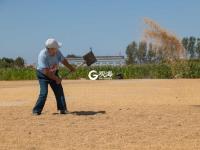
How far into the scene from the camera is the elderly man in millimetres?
12031

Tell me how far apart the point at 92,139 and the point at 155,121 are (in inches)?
93.8

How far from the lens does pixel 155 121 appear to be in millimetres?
10625

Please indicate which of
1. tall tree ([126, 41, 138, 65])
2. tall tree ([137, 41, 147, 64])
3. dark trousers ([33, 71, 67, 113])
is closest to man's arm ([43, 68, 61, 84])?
dark trousers ([33, 71, 67, 113])

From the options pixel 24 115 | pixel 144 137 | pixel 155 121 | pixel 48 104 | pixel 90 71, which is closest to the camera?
pixel 144 137

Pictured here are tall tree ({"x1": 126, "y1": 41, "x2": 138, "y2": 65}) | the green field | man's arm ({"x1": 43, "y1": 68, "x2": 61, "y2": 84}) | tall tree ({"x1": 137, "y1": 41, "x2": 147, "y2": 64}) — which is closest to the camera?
man's arm ({"x1": 43, "y1": 68, "x2": 61, "y2": 84})

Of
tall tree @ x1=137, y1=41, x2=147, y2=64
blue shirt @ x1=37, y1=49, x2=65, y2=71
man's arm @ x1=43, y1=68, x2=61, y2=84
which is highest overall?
tall tree @ x1=137, y1=41, x2=147, y2=64

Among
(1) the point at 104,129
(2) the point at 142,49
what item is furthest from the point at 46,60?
(2) the point at 142,49

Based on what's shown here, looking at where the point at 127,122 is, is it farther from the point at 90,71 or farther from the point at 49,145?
the point at 90,71

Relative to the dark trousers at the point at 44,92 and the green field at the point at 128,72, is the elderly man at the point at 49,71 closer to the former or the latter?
the dark trousers at the point at 44,92

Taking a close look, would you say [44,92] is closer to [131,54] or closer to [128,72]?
[128,72]

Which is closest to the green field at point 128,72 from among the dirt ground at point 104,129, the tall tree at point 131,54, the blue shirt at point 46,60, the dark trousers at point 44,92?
the tall tree at point 131,54

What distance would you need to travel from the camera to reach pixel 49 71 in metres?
12.0

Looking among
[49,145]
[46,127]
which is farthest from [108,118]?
[49,145]

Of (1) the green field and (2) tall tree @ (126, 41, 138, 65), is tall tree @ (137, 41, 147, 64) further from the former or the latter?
(2) tall tree @ (126, 41, 138, 65)
